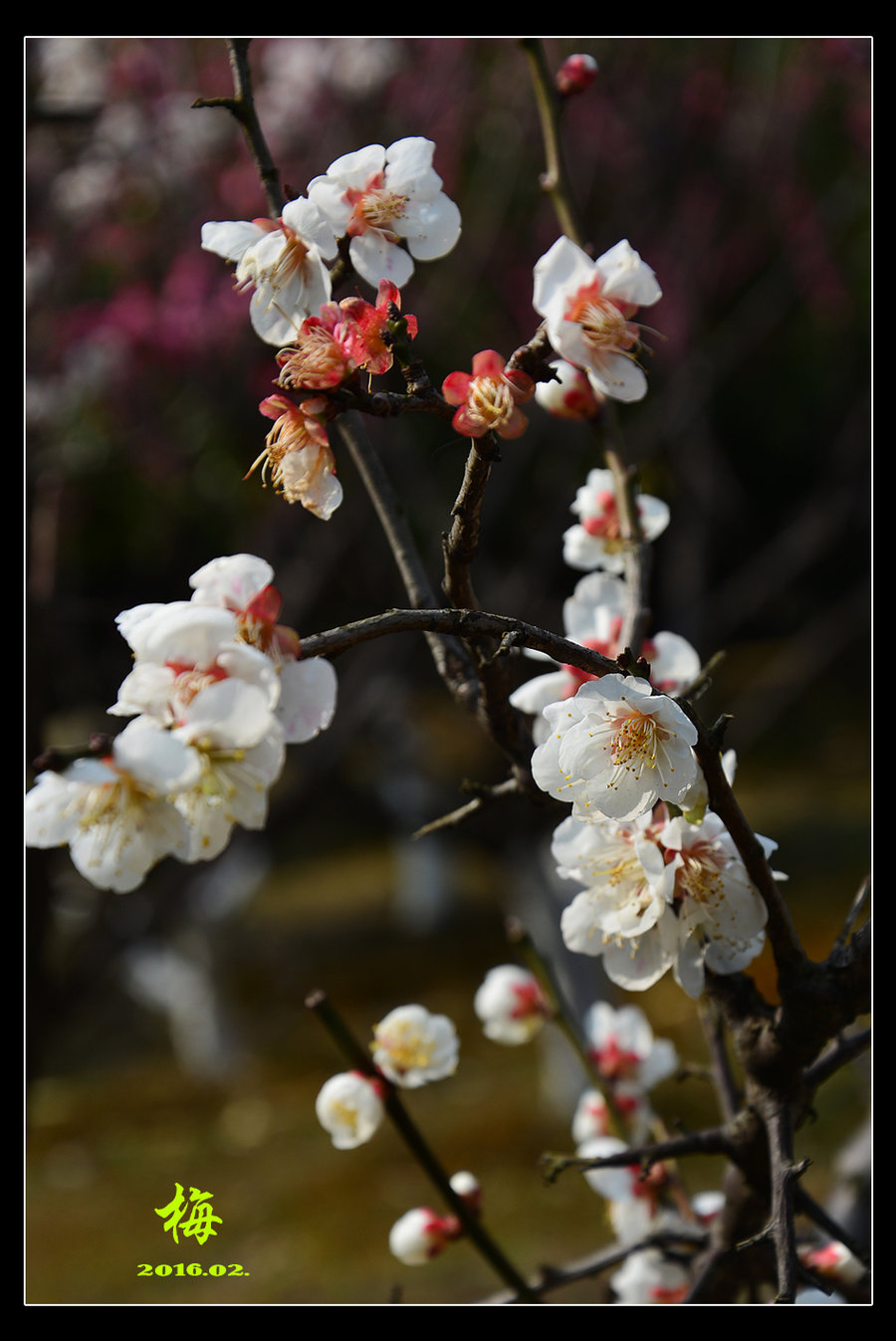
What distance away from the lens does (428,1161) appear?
80 centimetres

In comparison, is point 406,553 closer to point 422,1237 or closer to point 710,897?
point 710,897

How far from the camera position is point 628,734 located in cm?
51

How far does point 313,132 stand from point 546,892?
7.78 ft

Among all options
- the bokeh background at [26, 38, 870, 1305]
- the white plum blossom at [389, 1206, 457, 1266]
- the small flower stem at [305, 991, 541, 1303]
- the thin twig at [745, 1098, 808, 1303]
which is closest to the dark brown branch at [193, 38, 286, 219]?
the small flower stem at [305, 991, 541, 1303]

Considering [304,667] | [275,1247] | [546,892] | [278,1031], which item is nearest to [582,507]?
[304,667]

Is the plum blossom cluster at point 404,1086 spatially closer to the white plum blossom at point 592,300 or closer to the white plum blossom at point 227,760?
the white plum blossom at point 227,760

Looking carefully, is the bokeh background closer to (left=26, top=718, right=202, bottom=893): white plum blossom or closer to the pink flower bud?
the pink flower bud

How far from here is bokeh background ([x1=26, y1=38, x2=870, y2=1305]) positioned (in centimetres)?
259

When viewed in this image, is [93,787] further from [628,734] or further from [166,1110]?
[166,1110]

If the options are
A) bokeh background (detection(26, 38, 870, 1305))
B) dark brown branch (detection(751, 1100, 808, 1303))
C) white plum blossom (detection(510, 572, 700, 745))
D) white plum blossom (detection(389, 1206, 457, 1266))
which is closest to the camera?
dark brown branch (detection(751, 1100, 808, 1303))

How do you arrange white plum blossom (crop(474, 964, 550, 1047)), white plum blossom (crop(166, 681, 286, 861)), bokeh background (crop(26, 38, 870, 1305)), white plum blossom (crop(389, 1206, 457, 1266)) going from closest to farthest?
white plum blossom (crop(166, 681, 286, 861))
white plum blossom (crop(389, 1206, 457, 1266))
white plum blossom (crop(474, 964, 550, 1047))
bokeh background (crop(26, 38, 870, 1305))

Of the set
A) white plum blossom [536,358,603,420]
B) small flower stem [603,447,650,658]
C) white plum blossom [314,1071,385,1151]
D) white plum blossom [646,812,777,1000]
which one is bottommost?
white plum blossom [314,1071,385,1151]

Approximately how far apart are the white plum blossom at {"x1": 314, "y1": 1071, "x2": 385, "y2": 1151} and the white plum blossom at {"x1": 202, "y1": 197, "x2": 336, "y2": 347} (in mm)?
551

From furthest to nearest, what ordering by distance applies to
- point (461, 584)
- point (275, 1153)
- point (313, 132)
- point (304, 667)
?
point (313, 132) < point (275, 1153) < point (461, 584) < point (304, 667)
